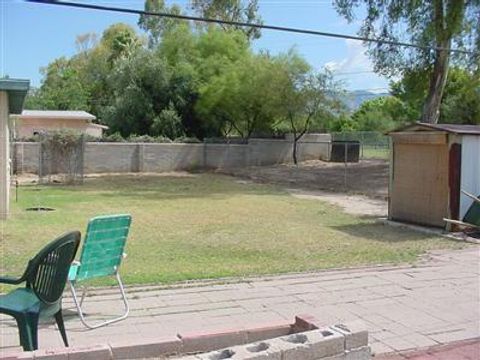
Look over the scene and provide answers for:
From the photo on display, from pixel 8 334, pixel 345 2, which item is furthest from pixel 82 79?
pixel 8 334

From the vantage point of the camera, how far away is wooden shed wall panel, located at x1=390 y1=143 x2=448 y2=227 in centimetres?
1208

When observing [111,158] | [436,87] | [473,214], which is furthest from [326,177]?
[473,214]

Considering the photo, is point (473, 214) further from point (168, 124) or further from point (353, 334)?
point (168, 124)

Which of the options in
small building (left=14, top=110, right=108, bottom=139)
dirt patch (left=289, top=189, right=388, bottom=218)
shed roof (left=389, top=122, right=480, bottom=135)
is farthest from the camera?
small building (left=14, top=110, right=108, bottom=139)

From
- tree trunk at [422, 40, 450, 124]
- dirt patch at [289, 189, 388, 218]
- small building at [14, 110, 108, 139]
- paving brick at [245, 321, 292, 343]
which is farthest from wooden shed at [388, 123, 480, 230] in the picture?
small building at [14, 110, 108, 139]

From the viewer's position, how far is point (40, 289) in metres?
3.99

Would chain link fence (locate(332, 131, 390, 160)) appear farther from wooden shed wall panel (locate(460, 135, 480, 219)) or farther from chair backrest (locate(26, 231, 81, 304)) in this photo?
chair backrest (locate(26, 231, 81, 304))

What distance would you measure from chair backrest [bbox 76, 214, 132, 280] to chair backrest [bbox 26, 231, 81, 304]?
3.49ft

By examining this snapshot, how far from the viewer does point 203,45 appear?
38969 millimetres

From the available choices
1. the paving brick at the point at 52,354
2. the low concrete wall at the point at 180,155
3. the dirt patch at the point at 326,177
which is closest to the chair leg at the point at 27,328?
the paving brick at the point at 52,354

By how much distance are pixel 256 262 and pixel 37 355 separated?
553cm

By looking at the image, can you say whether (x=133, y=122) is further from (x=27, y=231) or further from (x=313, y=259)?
(x=313, y=259)

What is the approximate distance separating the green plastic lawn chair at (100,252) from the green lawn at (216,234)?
1.39m

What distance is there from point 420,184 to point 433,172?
47 cm
